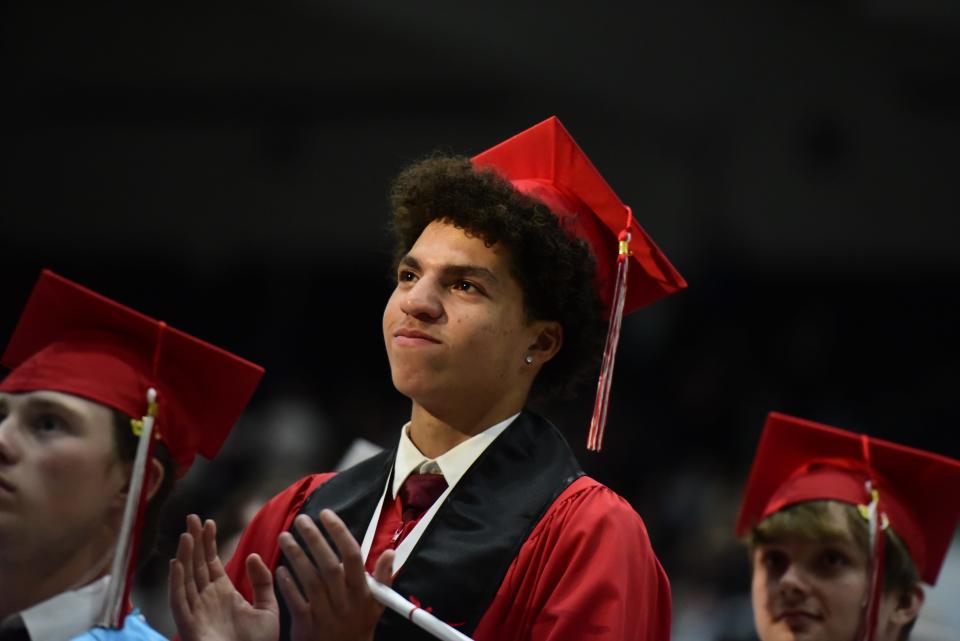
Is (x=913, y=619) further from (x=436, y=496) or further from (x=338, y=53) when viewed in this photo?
(x=338, y=53)

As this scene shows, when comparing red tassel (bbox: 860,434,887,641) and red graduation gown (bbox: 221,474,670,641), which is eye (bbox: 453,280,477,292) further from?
red tassel (bbox: 860,434,887,641)

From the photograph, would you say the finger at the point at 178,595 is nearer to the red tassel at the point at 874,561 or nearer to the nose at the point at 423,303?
the nose at the point at 423,303

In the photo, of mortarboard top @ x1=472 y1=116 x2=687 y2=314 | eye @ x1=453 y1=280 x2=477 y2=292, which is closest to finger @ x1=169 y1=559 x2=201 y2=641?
eye @ x1=453 y1=280 x2=477 y2=292

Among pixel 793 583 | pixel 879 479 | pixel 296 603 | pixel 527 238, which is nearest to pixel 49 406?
pixel 296 603

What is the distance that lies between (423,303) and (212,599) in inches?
21.5

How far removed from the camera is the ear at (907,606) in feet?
8.46

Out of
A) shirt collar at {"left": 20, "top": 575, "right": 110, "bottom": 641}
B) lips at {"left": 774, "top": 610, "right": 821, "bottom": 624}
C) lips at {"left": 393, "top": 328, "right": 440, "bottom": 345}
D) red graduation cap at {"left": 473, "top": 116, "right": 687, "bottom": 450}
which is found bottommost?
shirt collar at {"left": 20, "top": 575, "right": 110, "bottom": 641}

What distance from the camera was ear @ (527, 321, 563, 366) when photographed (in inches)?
84.4

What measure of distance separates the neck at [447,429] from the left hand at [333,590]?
34 cm

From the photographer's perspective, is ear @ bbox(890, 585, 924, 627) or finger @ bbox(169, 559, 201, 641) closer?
finger @ bbox(169, 559, 201, 641)

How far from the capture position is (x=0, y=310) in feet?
13.6

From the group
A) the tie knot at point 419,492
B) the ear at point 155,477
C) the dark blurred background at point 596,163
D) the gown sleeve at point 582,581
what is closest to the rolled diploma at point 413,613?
the gown sleeve at point 582,581

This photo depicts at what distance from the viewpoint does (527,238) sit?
6.88 feet

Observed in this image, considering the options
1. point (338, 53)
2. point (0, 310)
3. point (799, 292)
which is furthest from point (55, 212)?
point (799, 292)
